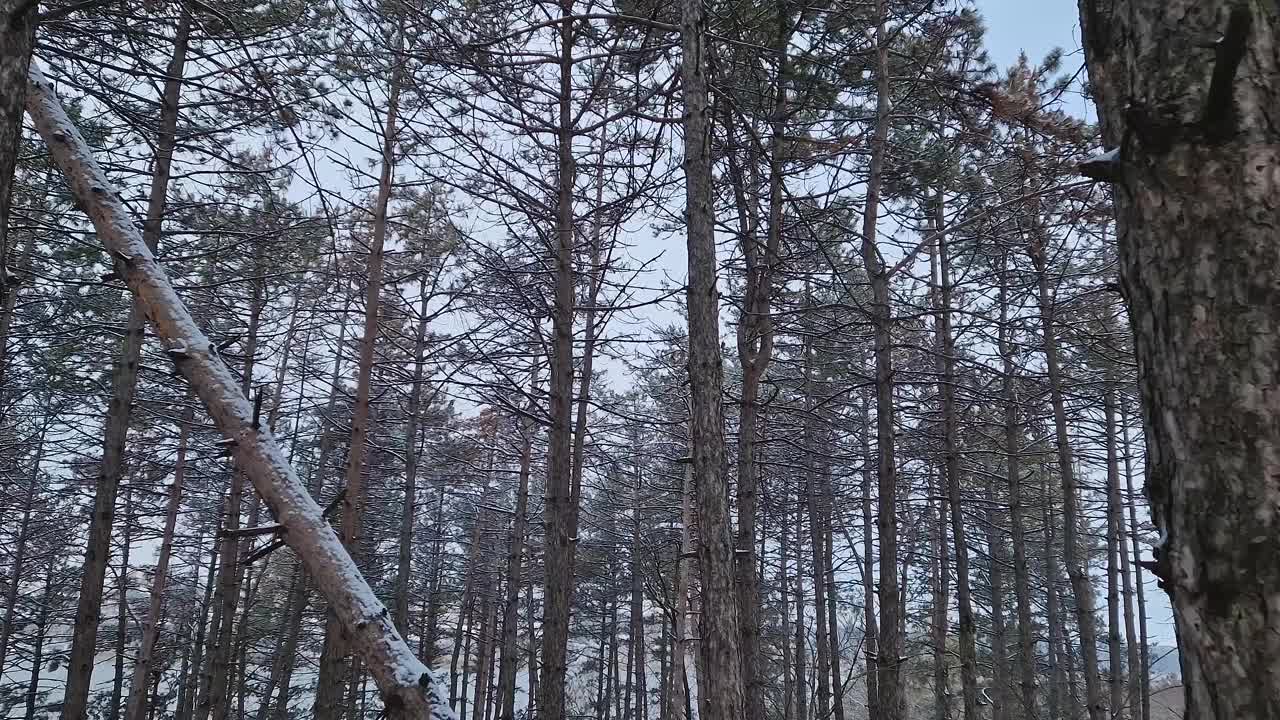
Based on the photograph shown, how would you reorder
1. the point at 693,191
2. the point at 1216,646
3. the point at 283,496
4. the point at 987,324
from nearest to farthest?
1. the point at 1216,646
2. the point at 283,496
3. the point at 693,191
4. the point at 987,324

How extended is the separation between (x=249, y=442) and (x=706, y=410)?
299 centimetres

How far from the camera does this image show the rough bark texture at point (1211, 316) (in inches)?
50.5

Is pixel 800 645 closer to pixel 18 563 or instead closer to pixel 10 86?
pixel 10 86

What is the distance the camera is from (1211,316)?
1411 millimetres

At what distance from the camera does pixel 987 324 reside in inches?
250

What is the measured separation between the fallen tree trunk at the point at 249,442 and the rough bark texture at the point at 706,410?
232 cm

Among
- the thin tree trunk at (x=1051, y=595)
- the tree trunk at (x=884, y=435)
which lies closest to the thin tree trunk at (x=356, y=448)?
the tree trunk at (x=884, y=435)

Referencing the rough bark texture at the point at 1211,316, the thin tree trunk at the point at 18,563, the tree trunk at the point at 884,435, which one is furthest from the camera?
the thin tree trunk at the point at 18,563

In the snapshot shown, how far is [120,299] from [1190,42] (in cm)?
1707

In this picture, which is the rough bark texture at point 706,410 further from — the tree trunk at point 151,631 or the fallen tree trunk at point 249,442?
the tree trunk at point 151,631

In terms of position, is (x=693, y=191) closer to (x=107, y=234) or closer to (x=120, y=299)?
(x=107, y=234)

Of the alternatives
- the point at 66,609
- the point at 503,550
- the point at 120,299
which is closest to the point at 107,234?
the point at 120,299

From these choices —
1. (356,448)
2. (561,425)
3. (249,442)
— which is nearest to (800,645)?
(561,425)

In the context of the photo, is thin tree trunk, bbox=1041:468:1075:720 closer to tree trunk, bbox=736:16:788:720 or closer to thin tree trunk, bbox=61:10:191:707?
tree trunk, bbox=736:16:788:720
